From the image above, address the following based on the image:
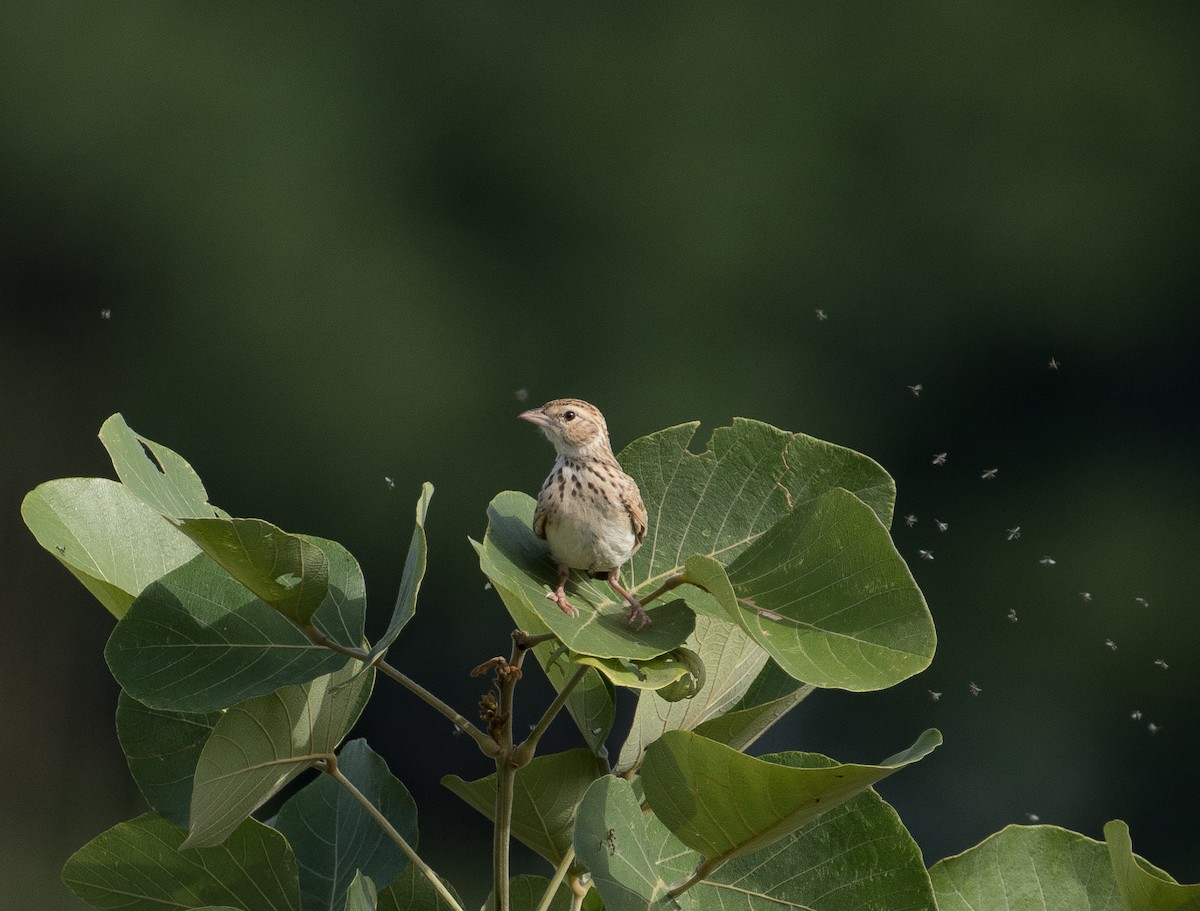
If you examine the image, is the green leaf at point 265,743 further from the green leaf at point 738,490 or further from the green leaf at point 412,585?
the green leaf at point 738,490

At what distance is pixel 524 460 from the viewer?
281 inches

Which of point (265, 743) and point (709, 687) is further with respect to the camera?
point (709, 687)

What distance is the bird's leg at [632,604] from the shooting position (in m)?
1.07

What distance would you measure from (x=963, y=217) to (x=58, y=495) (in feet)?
25.3

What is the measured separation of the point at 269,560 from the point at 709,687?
371mm

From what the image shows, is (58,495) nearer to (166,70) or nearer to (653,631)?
(653,631)

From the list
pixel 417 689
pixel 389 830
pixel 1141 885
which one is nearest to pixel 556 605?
pixel 417 689

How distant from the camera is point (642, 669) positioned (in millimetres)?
1035

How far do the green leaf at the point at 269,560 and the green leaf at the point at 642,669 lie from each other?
7.8 inches

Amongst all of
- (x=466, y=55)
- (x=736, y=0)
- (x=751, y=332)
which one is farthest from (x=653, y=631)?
(x=736, y=0)

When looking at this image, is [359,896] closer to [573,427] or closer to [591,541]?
[591,541]

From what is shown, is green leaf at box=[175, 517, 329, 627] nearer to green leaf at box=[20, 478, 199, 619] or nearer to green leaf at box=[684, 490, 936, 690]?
green leaf at box=[20, 478, 199, 619]

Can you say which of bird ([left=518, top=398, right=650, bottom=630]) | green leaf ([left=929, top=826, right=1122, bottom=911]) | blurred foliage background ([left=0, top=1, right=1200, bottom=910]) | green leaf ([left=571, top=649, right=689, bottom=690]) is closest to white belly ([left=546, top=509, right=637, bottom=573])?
bird ([left=518, top=398, right=650, bottom=630])

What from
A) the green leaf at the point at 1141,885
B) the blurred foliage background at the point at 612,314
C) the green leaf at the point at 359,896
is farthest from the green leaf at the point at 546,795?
the blurred foliage background at the point at 612,314
